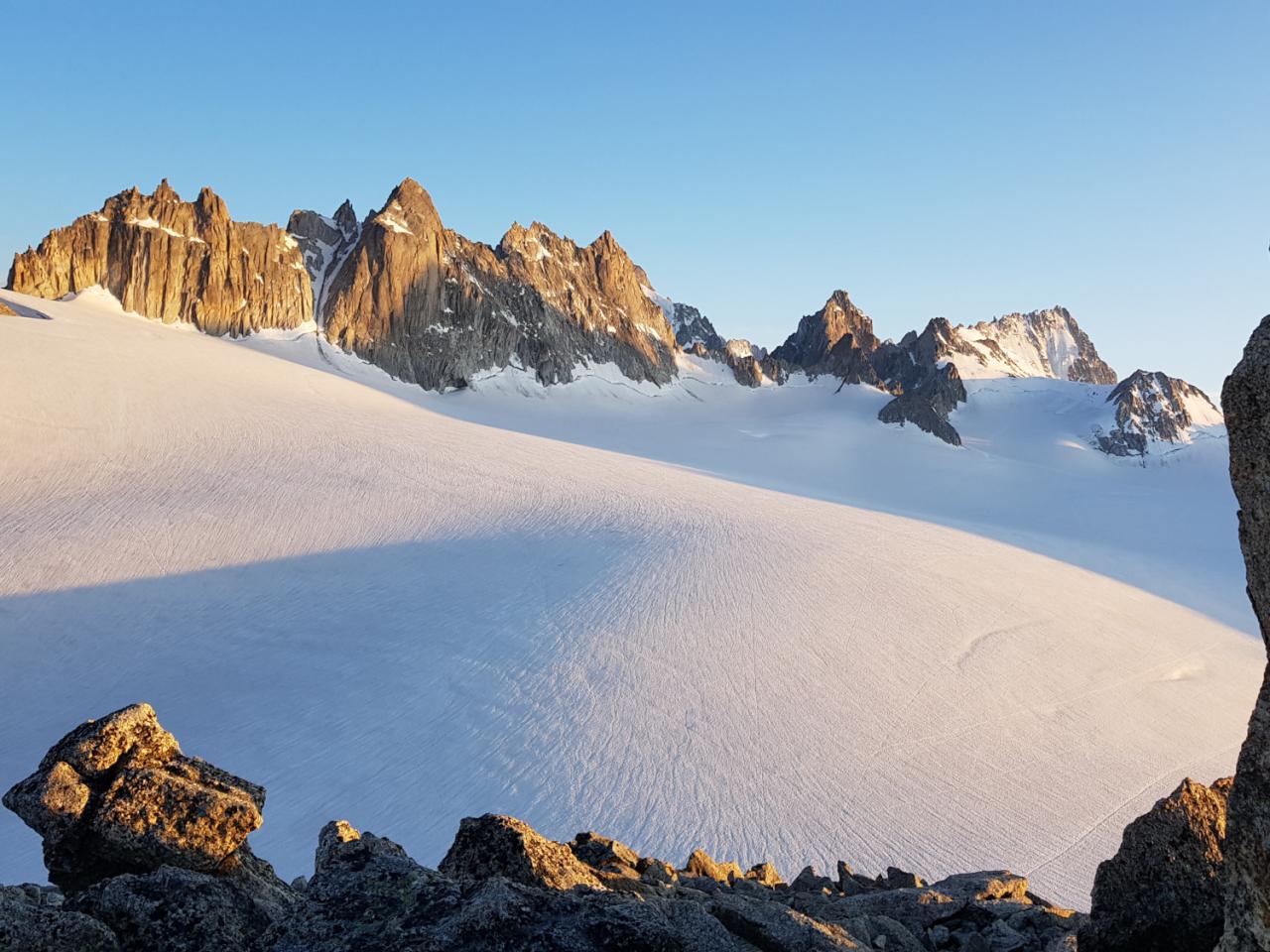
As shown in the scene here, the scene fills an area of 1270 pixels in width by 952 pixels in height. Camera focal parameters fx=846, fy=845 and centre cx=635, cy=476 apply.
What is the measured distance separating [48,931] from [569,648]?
14.2 m

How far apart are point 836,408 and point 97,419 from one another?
243 ft

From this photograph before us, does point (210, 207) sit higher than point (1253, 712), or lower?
higher

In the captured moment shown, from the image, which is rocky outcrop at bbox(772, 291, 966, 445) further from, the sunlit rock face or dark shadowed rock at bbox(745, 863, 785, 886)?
dark shadowed rock at bbox(745, 863, 785, 886)

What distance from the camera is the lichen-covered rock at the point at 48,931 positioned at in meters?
3.80

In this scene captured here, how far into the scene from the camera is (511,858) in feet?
17.4

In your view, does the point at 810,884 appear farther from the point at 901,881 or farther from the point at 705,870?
the point at 705,870

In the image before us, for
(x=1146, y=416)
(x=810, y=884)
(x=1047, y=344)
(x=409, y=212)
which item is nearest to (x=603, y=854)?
(x=810, y=884)

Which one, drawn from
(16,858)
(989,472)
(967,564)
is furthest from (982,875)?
(989,472)

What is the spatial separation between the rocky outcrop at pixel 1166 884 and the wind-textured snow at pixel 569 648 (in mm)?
7012

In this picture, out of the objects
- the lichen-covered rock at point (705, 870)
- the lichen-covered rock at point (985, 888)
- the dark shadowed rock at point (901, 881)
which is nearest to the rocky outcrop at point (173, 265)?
the lichen-covered rock at point (705, 870)

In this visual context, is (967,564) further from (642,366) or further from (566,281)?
(566,281)

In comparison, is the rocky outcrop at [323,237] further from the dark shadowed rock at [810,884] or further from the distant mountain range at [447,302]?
the dark shadowed rock at [810,884]

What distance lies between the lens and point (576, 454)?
4100 centimetres

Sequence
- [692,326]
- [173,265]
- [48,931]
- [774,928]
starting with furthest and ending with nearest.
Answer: [692,326] → [173,265] → [774,928] → [48,931]
